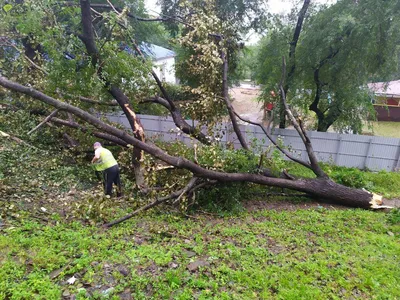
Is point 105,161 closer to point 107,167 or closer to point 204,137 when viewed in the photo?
point 107,167

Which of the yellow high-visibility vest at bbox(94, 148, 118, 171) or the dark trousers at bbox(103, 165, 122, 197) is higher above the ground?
the yellow high-visibility vest at bbox(94, 148, 118, 171)

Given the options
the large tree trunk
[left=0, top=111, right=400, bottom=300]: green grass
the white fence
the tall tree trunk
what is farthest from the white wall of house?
the large tree trunk

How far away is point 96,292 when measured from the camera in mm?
2678

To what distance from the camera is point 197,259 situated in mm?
3438

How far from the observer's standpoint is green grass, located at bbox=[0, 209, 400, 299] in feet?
9.30

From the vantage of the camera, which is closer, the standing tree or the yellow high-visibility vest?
the yellow high-visibility vest

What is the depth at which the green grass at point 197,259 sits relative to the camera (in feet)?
9.30

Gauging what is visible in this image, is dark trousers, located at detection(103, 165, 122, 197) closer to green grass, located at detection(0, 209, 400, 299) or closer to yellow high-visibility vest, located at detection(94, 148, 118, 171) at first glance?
yellow high-visibility vest, located at detection(94, 148, 118, 171)

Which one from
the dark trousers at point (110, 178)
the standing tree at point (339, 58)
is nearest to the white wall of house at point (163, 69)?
the dark trousers at point (110, 178)

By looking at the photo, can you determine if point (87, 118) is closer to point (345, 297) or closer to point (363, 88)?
point (345, 297)

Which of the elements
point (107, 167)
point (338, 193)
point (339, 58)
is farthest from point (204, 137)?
point (339, 58)

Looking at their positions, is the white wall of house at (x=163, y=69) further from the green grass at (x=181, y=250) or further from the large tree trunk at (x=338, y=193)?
the large tree trunk at (x=338, y=193)

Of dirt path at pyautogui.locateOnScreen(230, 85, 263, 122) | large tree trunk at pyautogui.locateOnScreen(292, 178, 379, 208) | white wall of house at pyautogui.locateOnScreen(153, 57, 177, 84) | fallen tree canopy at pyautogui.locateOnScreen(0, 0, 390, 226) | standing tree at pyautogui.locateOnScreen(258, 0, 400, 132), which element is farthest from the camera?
dirt path at pyautogui.locateOnScreen(230, 85, 263, 122)

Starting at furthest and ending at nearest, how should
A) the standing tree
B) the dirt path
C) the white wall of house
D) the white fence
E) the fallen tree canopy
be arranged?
1. the dirt path
2. the white fence
3. the standing tree
4. the white wall of house
5. the fallen tree canopy
